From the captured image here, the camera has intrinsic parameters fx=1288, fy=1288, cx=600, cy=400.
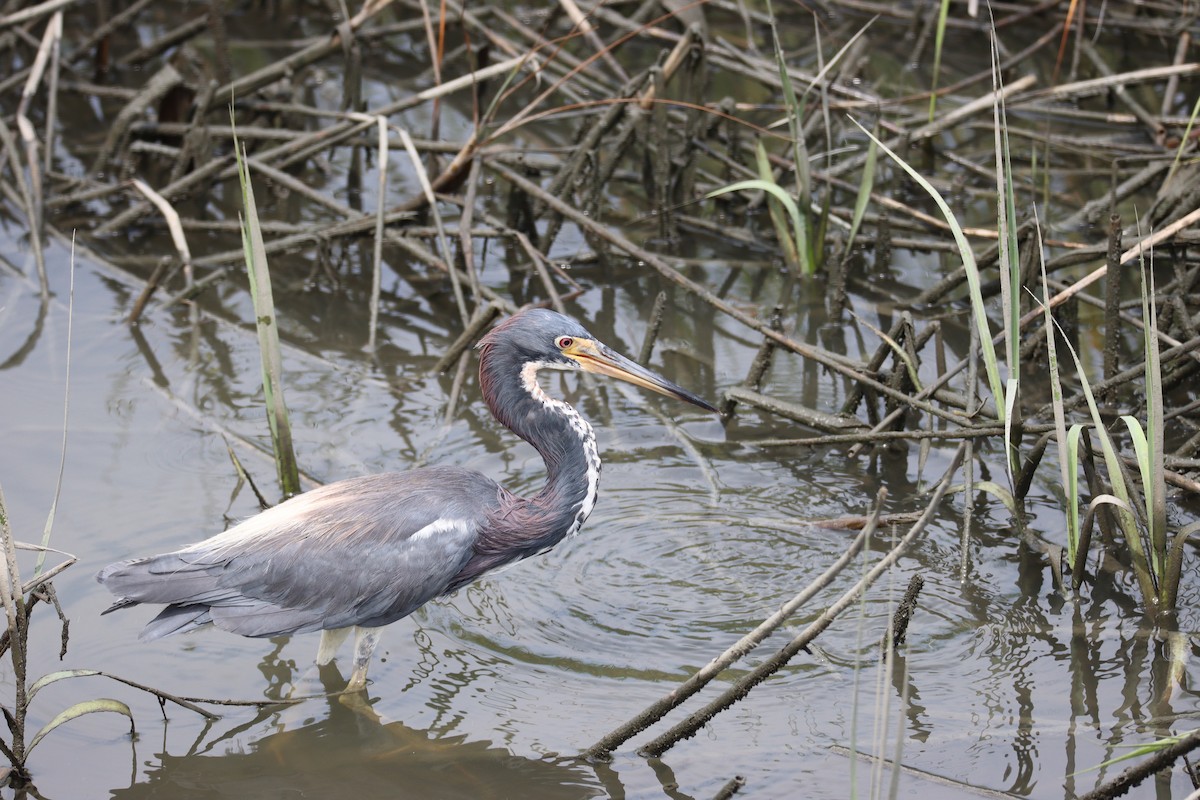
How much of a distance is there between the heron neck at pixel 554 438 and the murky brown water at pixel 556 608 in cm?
42

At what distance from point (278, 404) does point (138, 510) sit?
3.25ft

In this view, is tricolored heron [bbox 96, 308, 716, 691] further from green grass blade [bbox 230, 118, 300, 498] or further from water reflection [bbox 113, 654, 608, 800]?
green grass blade [bbox 230, 118, 300, 498]

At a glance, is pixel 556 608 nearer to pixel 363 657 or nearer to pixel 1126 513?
pixel 363 657

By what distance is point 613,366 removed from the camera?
467 centimetres

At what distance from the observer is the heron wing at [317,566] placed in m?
4.18

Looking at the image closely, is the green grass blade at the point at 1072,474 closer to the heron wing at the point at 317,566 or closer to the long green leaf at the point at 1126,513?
the long green leaf at the point at 1126,513

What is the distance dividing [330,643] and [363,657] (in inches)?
6.8

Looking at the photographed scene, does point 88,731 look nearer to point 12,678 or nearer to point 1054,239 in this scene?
point 12,678

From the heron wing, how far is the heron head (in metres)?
0.58

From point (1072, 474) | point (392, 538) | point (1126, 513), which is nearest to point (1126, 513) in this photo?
point (1126, 513)

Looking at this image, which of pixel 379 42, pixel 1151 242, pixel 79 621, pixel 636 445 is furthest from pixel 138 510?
pixel 379 42

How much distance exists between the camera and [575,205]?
24.7 feet

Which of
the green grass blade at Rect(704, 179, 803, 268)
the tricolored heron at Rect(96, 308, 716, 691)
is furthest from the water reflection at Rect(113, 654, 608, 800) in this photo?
the green grass blade at Rect(704, 179, 803, 268)

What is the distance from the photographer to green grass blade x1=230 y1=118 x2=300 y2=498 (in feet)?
14.8
